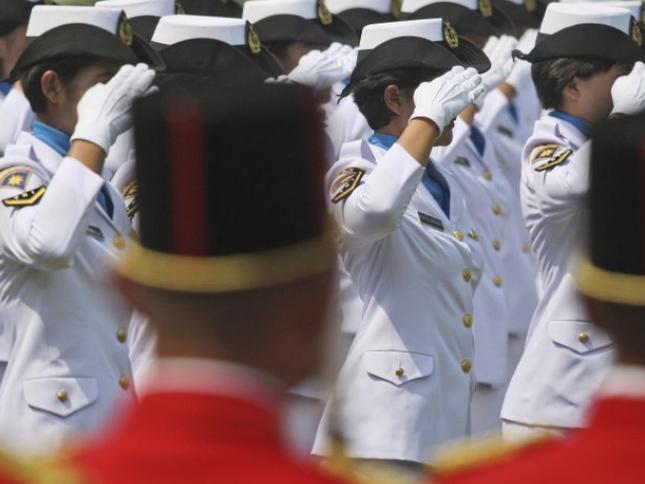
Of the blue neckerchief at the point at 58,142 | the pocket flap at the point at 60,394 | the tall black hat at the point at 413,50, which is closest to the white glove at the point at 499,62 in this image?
the tall black hat at the point at 413,50

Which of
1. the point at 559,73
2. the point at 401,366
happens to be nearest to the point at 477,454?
the point at 401,366

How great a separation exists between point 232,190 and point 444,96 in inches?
140

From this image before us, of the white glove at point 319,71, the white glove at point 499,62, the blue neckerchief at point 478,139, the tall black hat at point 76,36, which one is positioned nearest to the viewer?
the tall black hat at point 76,36

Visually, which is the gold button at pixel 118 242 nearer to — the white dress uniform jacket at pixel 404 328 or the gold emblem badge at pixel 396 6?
the white dress uniform jacket at pixel 404 328

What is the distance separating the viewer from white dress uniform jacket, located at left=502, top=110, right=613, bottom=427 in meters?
6.19

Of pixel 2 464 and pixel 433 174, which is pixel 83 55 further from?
pixel 2 464

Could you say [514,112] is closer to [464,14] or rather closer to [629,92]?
[464,14]

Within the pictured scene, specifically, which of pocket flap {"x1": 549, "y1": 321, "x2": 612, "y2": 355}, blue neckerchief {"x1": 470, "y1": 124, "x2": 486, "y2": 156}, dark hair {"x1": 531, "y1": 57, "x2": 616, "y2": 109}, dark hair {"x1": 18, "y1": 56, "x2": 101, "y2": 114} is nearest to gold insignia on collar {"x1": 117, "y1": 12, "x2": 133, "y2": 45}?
dark hair {"x1": 18, "y1": 56, "x2": 101, "y2": 114}

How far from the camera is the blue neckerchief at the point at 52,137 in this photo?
18.4 ft

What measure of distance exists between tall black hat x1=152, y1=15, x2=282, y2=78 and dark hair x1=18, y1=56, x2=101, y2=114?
1.27 meters

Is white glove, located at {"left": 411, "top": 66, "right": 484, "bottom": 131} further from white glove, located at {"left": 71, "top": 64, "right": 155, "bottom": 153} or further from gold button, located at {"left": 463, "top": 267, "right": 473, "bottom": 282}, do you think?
white glove, located at {"left": 71, "top": 64, "right": 155, "bottom": 153}

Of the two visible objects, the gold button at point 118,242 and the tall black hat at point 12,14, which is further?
the tall black hat at point 12,14

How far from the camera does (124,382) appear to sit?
5.57 m

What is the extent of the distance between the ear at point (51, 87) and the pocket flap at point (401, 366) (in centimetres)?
121
